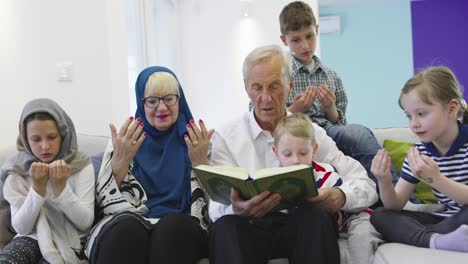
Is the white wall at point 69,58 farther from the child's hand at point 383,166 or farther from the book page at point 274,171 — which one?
the child's hand at point 383,166

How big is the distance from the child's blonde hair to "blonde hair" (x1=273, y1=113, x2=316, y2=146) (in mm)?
→ 339

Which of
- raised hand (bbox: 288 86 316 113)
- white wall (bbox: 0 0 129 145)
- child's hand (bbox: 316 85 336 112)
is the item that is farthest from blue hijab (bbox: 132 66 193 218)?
white wall (bbox: 0 0 129 145)

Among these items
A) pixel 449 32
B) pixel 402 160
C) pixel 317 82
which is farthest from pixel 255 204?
pixel 449 32

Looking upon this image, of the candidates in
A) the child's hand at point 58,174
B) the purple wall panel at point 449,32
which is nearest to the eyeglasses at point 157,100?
the child's hand at point 58,174

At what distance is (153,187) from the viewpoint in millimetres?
1805

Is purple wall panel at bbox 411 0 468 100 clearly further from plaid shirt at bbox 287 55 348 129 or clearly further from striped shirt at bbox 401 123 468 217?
striped shirt at bbox 401 123 468 217

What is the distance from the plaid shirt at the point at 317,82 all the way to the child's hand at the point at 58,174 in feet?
3.89

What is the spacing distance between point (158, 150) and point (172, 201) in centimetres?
23

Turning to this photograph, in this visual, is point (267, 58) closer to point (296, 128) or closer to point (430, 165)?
point (296, 128)

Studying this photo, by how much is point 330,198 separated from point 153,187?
2.31 ft

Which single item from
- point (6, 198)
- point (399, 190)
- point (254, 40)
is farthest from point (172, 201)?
point (254, 40)

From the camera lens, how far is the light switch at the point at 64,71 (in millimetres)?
2578

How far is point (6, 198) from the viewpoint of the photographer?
1.64m

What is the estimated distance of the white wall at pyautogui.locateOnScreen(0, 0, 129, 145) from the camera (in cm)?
225
